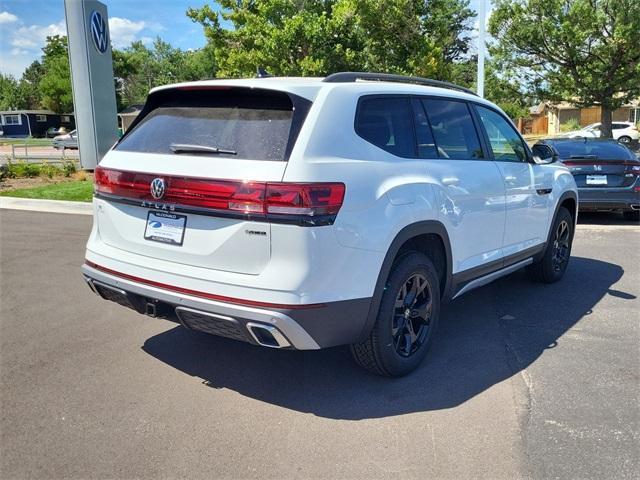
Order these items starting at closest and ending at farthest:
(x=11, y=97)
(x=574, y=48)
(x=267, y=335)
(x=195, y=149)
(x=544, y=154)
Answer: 1. (x=267, y=335)
2. (x=195, y=149)
3. (x=544, y=154)
4. (x=574, y=48)
5. (x=11, y=97)

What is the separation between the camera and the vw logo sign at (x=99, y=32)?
1299 cm

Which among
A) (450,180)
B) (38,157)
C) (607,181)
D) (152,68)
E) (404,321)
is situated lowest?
(404,321)

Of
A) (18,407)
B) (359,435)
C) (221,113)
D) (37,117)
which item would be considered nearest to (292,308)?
(359,435)

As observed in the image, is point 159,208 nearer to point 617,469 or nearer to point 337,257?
point 337,257

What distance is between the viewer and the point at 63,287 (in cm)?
586

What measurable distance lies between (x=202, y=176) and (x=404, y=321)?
63.2 inches

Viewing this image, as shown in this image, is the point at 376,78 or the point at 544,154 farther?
the point at 544,154

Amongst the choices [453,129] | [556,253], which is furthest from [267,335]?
[556,253]

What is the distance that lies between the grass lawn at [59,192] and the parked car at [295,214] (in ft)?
28.9

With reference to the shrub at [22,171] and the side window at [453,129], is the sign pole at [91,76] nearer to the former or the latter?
the shrub at [22,171]

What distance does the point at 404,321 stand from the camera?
3.78m

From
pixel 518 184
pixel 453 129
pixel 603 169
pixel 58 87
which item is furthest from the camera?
pixel 58 87

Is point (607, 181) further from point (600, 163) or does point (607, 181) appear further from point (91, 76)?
point (91, 76)

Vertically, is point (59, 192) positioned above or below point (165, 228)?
below
